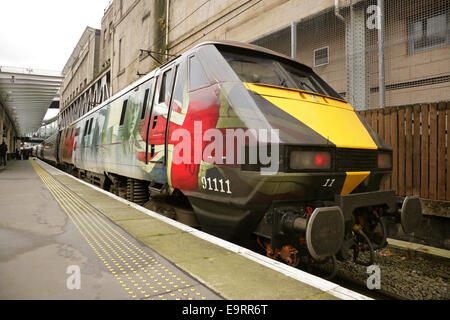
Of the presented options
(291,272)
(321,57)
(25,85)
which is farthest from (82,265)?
(25,85)

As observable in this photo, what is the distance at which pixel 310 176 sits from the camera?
258 cm

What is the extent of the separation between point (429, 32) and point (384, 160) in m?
5.19

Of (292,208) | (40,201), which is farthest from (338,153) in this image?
(40,201)

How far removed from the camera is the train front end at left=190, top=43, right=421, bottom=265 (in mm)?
2463

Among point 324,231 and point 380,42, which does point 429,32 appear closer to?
point 380,42

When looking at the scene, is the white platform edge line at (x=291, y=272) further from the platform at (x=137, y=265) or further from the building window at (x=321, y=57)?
the building window at (x=321, y=57)

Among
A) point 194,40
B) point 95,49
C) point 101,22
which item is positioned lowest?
point 194,40

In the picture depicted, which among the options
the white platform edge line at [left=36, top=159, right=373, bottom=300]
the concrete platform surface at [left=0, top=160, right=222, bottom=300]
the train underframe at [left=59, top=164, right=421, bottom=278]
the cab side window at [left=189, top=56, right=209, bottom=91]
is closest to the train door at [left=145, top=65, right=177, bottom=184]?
the train underframe at [left=59, top=164, right=421, bottom=278]

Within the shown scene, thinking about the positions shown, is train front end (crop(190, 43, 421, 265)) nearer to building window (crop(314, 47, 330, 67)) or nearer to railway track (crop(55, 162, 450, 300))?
railway track (crop(55, 162, 450, 300))

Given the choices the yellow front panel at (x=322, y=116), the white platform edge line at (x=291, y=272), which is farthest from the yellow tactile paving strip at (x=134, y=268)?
the yellow front panel at (x=322, y=116)

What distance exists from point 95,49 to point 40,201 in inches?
1366

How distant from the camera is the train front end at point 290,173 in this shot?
8.08ft

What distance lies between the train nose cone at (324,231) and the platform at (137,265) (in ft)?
0.90
